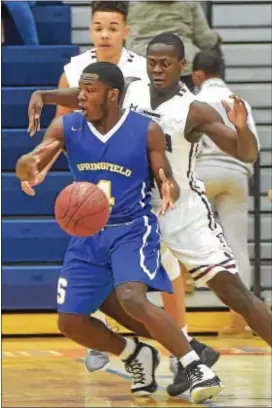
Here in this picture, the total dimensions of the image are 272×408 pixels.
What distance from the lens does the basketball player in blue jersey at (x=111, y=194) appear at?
5.64m

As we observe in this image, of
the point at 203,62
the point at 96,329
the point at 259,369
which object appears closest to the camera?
the point at 96,329

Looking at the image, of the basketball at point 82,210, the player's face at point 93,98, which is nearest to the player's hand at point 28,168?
the basketball at point 82,210

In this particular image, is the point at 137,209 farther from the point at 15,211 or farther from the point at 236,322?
the point at 15,211

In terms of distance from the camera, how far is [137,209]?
18.9 feet

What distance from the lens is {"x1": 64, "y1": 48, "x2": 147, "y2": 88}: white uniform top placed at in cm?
657

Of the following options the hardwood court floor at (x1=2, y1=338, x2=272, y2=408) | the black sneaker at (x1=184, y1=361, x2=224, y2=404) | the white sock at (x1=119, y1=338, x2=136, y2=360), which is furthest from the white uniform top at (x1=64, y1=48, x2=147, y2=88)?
the black sneaker at (x1=184, y1=361, x2=224, y2=404)

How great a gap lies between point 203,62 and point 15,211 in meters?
2.23

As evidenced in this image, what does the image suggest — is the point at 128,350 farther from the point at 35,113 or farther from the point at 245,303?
the point at 35,113

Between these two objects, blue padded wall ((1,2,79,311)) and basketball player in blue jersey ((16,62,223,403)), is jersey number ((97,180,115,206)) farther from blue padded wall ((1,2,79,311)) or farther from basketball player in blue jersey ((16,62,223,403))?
blue padded wall ((1,2,79,311))

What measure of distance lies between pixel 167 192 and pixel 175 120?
0.81 meters

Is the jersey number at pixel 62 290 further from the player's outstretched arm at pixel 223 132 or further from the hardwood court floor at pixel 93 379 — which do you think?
the player's outstretched arm at pixel 223 132

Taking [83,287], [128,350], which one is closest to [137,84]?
[83,287]

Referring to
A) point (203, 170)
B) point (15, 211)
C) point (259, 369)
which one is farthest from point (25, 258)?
point (259, 369)

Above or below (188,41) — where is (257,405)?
below
